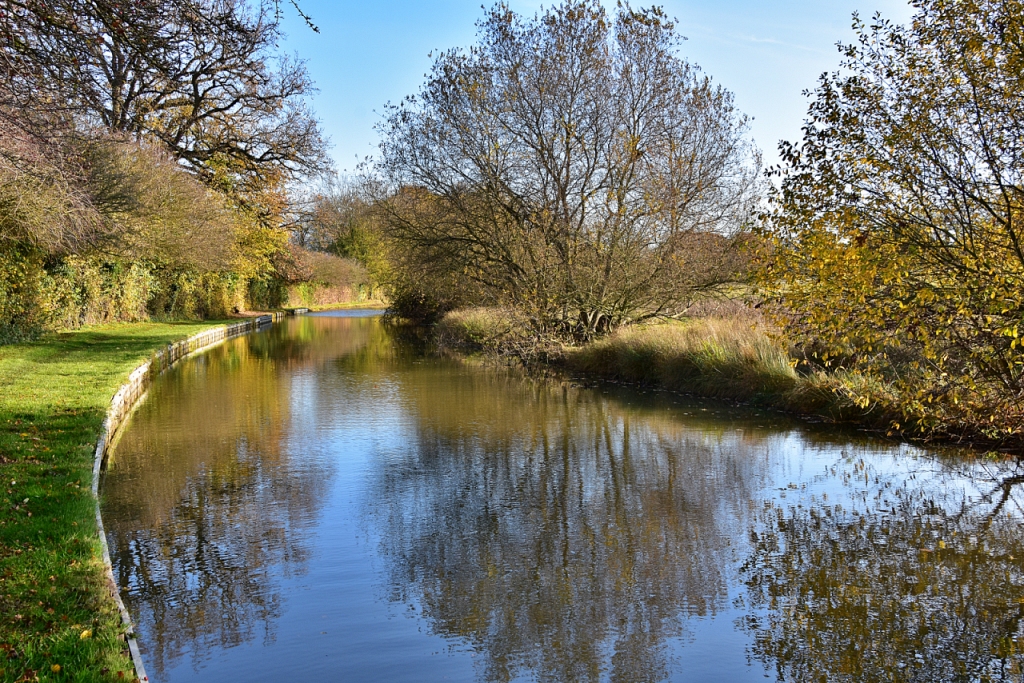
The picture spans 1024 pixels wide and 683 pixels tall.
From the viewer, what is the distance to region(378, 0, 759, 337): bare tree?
843 inches

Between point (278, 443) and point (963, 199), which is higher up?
point (963, 199)

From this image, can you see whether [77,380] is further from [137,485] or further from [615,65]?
[615,65]

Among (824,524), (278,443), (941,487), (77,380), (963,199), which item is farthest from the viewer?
(77,380)

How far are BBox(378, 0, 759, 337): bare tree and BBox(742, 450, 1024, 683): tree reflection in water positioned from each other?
12.9 metres

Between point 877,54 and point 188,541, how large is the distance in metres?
7.94

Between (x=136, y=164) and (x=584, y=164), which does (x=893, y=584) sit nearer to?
(x=584, y=164)

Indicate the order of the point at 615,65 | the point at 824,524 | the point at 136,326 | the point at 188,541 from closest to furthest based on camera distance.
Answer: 1. the point at 188,541
2. the point at 824,524
3. the point at 615,65
4. the point at 136,326

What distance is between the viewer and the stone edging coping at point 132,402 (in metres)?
4.97

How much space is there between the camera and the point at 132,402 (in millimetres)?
15273

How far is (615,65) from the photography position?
2162cm

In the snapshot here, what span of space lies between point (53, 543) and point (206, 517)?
2.17 metres

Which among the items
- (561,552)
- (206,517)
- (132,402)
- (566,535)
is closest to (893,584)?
(561,552)

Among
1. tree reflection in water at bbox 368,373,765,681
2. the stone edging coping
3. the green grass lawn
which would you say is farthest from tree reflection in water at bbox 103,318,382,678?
tree reflection in water at bbox 368,373,765,681

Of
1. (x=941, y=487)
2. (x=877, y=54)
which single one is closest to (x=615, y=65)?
(x=877, y=54)
